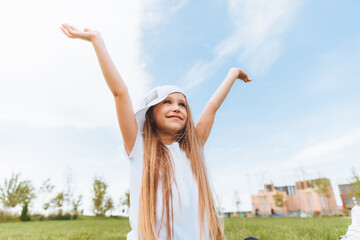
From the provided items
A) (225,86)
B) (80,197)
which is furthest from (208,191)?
(80,197)

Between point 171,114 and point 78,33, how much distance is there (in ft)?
3.50

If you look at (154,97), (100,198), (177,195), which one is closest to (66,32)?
(154,97)

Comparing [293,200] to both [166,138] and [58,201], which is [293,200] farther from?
[166,138]

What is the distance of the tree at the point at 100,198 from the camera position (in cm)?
2752

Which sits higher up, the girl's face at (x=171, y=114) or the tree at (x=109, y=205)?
the girl's face at (x=171, y=114)

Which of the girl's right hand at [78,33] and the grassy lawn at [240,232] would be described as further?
the grassy lawn at [240,232]

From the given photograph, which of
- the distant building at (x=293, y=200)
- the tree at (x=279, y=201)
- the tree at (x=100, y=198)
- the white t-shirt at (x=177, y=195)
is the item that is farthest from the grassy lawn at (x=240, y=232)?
the distant building at (x=293, y=200)

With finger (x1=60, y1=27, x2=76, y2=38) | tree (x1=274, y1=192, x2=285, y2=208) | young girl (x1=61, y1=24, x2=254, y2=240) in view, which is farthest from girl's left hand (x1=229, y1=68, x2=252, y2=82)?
tree (x1=274, y1=192, x2=285, y2=208)

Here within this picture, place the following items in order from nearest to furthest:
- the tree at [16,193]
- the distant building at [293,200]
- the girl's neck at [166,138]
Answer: the girl's neck at [166,138], the tree at [16,193], the distant building at [293,200]

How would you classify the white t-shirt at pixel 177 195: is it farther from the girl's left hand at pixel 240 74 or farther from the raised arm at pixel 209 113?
the girl's left hand at pixel 240 74

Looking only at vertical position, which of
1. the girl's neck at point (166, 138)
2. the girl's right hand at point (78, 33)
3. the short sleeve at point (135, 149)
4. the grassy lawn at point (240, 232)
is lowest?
the grassy lawn at point (240, 232)

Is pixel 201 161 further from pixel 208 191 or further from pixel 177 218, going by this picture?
pixel 177 218

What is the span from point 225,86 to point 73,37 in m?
1.67

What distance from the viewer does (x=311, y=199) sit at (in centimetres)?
Answer: 4366
